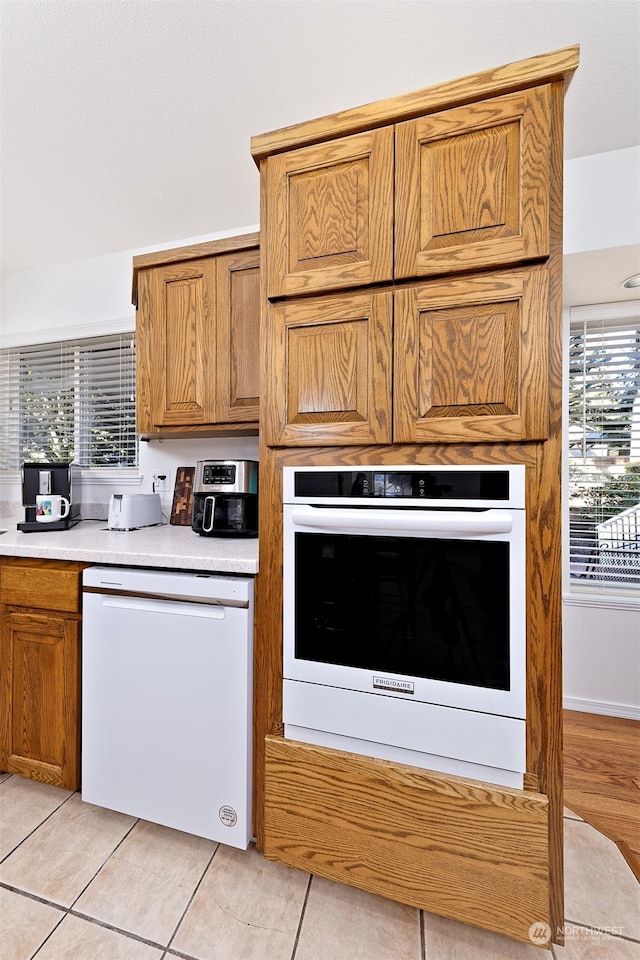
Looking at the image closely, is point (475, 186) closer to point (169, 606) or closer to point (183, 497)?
point (169, 606)

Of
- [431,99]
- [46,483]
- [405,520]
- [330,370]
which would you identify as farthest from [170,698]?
[431,99]

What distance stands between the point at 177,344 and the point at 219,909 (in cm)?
200

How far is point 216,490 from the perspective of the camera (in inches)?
78.0

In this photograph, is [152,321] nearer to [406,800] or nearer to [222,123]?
[222,123]

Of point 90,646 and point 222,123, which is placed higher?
point 222,123

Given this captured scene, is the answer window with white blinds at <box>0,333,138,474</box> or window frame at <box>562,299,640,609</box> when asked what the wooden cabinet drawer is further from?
window frame at <box>562,299,640,609</box>

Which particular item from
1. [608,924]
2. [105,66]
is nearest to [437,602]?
[608,924]

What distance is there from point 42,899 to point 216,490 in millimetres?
1410

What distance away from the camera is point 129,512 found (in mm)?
2158

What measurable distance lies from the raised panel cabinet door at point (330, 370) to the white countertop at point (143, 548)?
0.42 meters

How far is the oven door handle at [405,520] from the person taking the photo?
1.15 m

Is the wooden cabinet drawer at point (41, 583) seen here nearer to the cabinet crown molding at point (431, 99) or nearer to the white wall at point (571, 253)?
the white wall at point (571, 253)

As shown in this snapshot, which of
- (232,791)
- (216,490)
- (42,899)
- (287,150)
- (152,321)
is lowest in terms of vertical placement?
(42,899)

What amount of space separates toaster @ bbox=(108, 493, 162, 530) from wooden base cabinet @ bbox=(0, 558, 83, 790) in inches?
18.2
